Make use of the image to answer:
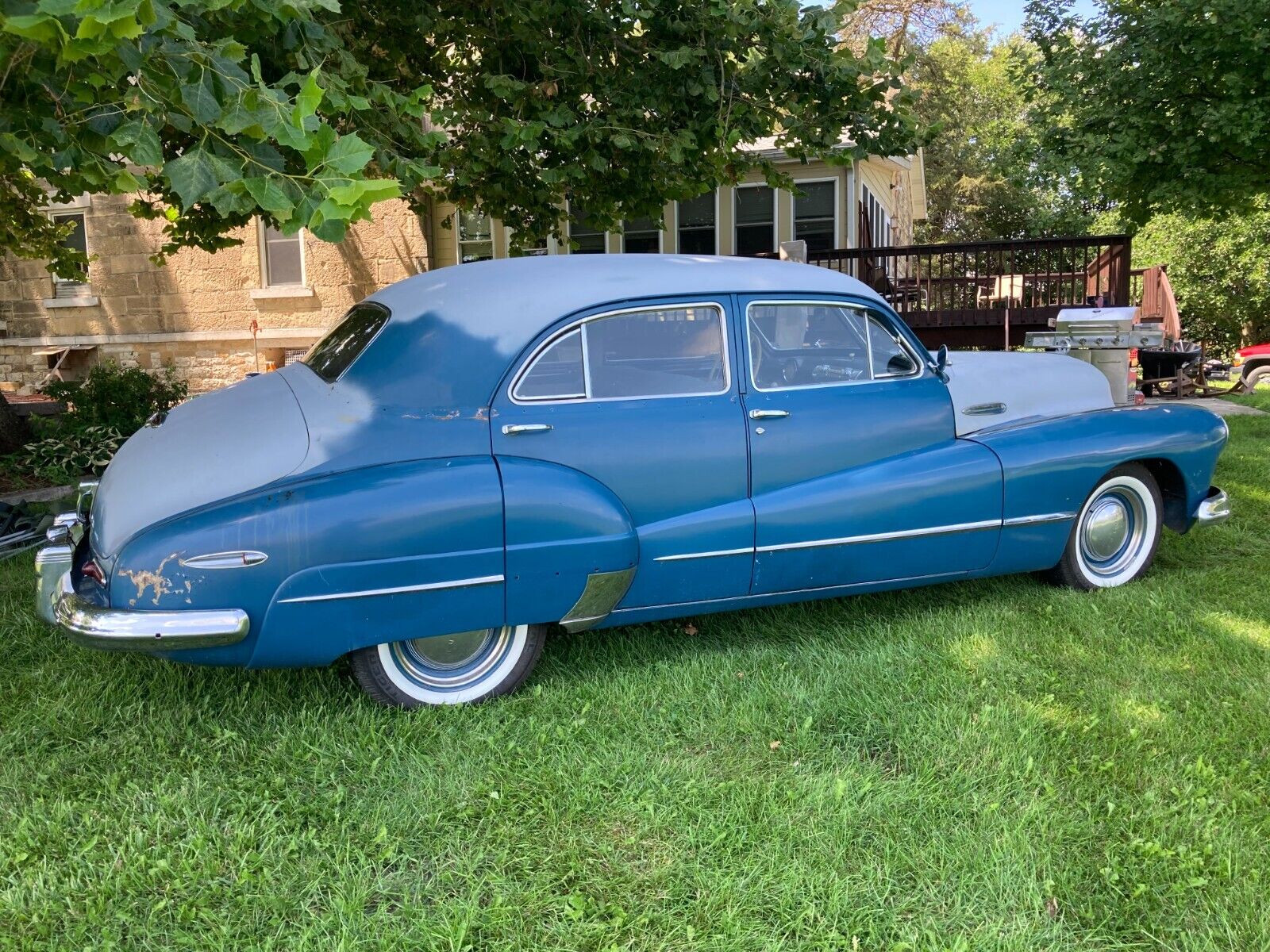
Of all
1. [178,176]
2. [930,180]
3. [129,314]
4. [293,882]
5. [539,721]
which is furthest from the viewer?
[930,180]

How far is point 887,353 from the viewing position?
13.6ft

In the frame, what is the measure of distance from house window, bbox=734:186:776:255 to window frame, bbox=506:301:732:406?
10680mm

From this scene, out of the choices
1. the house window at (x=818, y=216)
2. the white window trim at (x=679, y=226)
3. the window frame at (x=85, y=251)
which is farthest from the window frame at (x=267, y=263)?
the house window at (x=818, y=216)

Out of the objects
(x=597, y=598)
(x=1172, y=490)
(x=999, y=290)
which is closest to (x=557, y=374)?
(x=597, y=598)

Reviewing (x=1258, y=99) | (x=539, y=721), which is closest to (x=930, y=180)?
(x=1258, y=99)

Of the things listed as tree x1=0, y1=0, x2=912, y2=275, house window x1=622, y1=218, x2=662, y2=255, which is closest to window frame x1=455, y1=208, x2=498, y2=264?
house window x1=622, y1=218, x2=662, y2=255

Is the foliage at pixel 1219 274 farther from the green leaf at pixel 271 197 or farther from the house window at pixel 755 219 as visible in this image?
the green leaf at pixel 271 197

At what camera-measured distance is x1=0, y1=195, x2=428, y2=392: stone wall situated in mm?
14188

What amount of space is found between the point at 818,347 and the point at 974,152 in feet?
113

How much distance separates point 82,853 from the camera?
97.8 inches

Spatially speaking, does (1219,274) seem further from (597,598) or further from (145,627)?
(145,627)

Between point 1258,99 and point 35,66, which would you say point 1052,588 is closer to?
point 35,66

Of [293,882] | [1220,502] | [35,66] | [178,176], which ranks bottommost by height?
[293,882]

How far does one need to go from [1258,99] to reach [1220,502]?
6.04m
